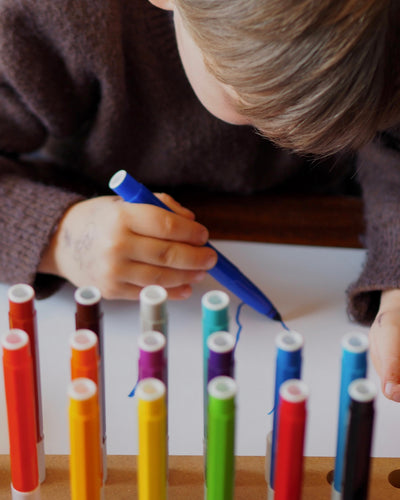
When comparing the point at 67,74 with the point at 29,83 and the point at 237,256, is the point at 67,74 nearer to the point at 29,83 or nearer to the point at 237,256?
the point at 29,83

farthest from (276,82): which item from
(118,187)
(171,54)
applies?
(171,54)

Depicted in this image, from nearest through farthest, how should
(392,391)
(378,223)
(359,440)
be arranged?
(359,440), (392,391), (378,223)

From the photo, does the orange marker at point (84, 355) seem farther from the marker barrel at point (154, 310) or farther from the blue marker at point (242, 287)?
the blue marker at point (242, 287)

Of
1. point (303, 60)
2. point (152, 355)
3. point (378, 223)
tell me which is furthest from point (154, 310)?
point (378, 223)

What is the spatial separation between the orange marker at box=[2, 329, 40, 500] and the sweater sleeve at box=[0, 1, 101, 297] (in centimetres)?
21

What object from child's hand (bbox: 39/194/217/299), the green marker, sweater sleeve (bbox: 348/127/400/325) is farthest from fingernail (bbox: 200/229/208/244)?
the green marker

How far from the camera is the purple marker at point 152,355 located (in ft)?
1.13

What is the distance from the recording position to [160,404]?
0.32 m

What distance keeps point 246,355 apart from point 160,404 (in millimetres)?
214

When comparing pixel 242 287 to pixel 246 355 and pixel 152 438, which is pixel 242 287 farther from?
pixel 152 438

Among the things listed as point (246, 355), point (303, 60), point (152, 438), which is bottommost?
point (246, 355)

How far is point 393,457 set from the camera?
1.49 feet

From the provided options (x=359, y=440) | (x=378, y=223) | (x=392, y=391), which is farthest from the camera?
(x=378, y=223)

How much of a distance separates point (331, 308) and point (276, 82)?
240 millimetres
